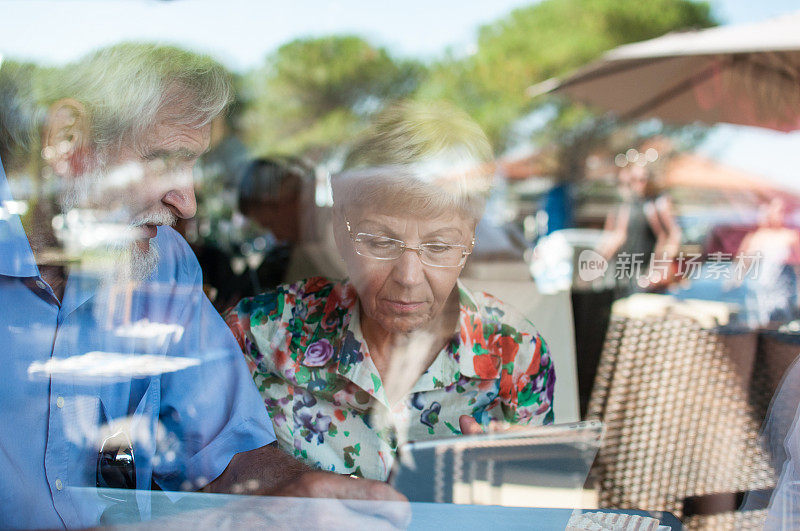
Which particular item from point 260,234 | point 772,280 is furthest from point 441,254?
point 260,234

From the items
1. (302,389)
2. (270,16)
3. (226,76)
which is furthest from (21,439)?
(270,16)

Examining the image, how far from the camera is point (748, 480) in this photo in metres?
1.59

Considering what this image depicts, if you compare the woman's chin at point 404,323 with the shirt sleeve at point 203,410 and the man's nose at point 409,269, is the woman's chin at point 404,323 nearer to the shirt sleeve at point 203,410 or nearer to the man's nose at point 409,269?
the man's nose at point 409,269

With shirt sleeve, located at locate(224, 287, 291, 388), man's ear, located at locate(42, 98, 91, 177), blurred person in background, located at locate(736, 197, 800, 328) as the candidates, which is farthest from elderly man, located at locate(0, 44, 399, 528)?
blurred person in background, located at locate(736, 197, 800, 328)

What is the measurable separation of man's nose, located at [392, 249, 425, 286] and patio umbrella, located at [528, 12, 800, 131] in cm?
148

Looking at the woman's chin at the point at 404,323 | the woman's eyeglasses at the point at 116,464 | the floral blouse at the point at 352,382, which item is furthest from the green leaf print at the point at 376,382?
the woman's eyeglasses at the point at 116,464

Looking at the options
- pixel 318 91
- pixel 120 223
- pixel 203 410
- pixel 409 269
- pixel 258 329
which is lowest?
pixel 203 410

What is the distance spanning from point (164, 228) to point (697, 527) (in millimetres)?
1498

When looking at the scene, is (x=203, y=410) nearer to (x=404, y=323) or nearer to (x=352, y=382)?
(x=352, y=382)

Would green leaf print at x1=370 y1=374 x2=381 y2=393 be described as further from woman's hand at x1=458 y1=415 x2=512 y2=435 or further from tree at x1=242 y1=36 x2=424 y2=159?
tree at x1=242 y1=36 x2=424 y2=159

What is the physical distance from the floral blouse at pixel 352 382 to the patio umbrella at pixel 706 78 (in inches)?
56.8

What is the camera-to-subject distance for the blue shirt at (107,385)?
1170 mm

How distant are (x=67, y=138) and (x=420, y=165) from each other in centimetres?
71

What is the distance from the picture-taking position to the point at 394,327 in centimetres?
144
